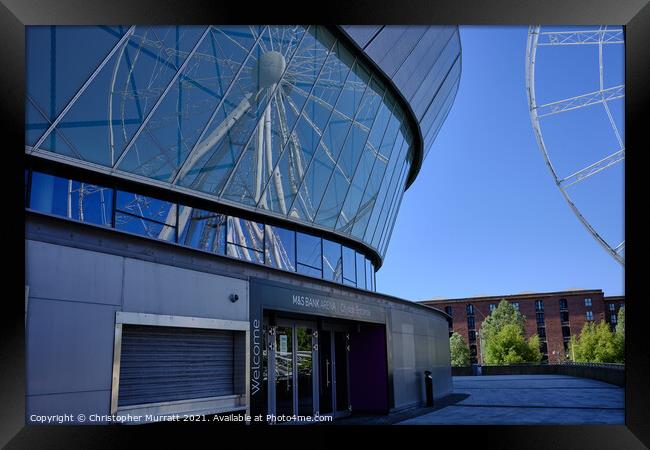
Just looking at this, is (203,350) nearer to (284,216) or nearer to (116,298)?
(116,298)

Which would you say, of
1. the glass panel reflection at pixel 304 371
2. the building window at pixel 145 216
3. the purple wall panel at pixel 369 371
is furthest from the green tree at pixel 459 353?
the building window at pixel 145 216

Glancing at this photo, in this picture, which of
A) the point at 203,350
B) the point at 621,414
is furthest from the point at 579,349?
the point at 203,350

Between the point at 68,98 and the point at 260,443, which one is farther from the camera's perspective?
the point at 68,98

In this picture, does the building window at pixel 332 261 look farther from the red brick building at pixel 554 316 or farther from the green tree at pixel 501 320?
the red brick building at pixel 554 316

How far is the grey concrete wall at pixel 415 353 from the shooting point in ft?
60.0

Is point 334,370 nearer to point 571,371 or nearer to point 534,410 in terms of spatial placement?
Answer: point 534,410

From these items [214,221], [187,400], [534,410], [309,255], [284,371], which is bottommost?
[534,410]

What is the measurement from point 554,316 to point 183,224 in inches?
3168

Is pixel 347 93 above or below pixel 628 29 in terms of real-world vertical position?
above

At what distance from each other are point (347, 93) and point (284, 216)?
5007 millimetres

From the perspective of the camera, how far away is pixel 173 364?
1057cm

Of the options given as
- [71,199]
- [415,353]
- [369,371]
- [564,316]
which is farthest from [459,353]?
[71,199]

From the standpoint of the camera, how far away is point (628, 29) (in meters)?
7.98
